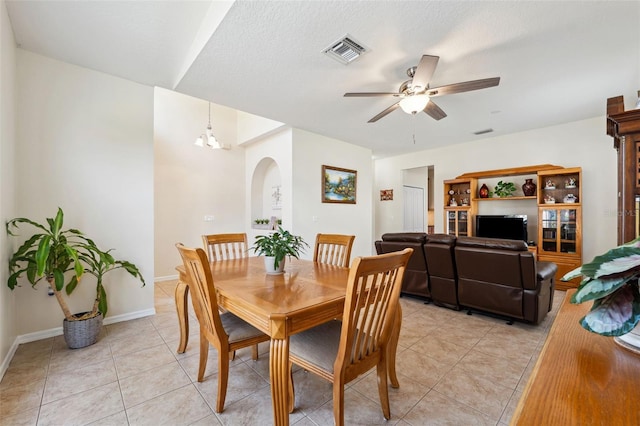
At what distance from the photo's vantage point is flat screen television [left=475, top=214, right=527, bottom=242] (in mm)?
4488

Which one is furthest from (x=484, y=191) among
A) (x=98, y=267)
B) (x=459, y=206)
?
(x=98, y=267)

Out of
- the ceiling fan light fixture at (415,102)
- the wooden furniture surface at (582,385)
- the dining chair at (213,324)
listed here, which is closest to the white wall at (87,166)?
the dining chair at (213,324)

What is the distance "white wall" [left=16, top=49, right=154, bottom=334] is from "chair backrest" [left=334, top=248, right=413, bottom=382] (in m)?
2.79

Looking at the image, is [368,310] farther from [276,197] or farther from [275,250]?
[276,197]

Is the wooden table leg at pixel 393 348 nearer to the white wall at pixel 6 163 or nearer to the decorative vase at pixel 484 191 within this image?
the white wall at pixel 6 163

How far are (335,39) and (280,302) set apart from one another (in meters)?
2.10

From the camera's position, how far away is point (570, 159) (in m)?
4.25

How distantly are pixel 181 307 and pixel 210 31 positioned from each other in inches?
89.5

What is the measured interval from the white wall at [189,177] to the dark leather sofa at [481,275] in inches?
136

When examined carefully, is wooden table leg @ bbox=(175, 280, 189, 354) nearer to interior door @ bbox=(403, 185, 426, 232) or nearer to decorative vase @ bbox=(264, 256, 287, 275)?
decorative vase @ bbox=(264, 256, 287, 275)

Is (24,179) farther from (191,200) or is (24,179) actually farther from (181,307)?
(191,200)

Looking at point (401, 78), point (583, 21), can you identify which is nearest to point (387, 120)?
point (401, 78)

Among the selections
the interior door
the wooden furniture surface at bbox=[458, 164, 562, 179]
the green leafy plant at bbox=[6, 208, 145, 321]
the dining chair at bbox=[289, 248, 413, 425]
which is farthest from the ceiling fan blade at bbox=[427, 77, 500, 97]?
the interior door

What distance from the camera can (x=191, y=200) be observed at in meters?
4.96
